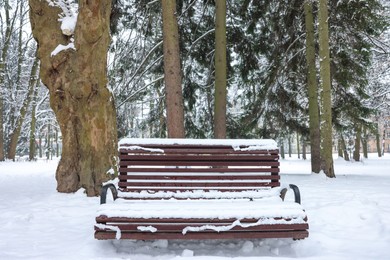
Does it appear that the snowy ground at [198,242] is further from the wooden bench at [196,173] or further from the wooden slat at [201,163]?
the wooden slat at [201,163]

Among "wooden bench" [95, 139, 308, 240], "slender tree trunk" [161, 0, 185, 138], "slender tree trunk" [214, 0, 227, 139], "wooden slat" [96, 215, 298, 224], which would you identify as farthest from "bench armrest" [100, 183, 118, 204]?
"slender tree trunk" [214, 0, 227, 139]

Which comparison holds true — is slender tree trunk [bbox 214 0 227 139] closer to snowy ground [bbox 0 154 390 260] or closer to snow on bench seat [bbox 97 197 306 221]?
snowy ground [bbox 0 154 390 260]

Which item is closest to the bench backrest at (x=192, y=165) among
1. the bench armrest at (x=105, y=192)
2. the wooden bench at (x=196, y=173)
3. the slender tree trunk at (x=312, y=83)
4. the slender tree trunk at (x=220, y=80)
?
the wooden bench at (x=196, y=173)

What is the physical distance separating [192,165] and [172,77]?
3.22m

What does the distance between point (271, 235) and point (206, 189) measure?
109cm

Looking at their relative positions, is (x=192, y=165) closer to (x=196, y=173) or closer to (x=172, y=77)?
(x=196, y=173)

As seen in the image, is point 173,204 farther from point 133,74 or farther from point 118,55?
point 118,55

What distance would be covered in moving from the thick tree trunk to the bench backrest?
6.74ft

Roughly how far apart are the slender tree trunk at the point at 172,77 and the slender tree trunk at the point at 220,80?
4.95 feet

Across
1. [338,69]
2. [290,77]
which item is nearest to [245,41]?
[290,77]

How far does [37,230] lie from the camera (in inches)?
166

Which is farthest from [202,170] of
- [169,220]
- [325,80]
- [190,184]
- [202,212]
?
[325,80]

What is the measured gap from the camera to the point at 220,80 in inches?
334

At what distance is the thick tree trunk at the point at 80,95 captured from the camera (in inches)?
237
